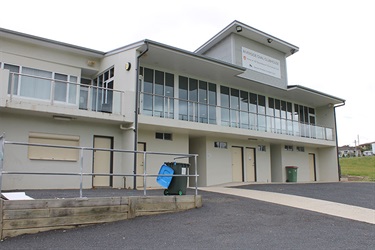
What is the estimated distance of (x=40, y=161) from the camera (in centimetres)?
1247

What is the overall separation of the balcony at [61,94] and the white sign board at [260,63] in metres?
9.02

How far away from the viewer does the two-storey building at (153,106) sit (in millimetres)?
12273

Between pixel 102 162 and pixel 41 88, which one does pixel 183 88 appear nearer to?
pixel 102 162

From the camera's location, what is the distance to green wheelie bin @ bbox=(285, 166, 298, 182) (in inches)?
848

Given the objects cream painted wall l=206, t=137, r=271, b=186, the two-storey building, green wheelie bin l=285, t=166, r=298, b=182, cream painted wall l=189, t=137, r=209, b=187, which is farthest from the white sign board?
green wheelie bin l=285, t=166, r=298, b=182

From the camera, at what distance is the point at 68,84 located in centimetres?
1255

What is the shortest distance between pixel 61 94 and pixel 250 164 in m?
12.0

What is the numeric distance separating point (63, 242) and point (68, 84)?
7.92 meters

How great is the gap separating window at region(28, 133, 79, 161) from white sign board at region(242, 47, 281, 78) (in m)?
10.9

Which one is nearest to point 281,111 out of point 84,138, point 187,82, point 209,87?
point 209,87

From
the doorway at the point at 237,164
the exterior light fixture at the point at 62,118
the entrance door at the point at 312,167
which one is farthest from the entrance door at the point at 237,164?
the exterior light fixture at the point at 62,118

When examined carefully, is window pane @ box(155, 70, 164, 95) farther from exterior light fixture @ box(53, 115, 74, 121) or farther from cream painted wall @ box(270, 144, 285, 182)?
cream painted wall @ box(270, 144, 285, 182)

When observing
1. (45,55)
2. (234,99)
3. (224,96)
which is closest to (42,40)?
(45,55)

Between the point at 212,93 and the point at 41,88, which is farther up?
the point at 212,93
